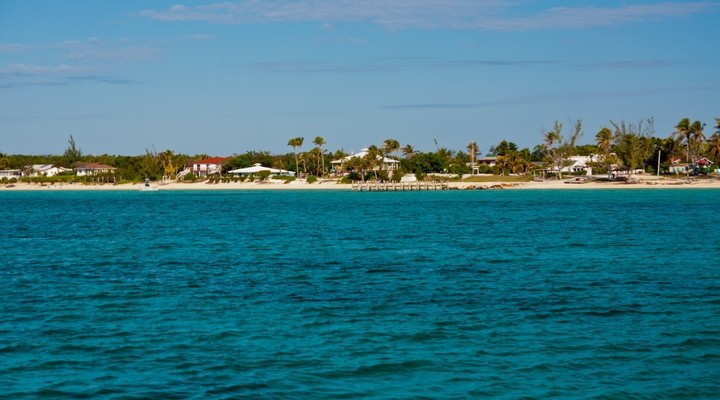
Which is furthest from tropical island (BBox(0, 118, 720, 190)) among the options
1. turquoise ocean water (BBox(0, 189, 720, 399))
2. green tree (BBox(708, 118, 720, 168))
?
turquoise ocean water (BBox(0, 189, 720, 399))

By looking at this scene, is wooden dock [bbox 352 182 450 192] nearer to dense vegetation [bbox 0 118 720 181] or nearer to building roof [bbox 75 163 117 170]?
dense vegetation [bbox 0 118 720 181]

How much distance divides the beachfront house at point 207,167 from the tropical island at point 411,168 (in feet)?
0.89

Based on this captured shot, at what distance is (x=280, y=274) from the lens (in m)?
28.7

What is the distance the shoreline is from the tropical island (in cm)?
22

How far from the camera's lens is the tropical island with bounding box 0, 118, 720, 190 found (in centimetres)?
13375

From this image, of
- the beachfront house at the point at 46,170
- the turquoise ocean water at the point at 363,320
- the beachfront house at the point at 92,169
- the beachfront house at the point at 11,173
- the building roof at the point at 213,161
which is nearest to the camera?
the turquoise ocean water at the point at 363,320

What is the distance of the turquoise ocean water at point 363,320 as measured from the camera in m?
14.7

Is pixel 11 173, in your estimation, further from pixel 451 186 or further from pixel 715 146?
pixel 715 146

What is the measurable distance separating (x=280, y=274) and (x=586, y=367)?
14685 millimetres

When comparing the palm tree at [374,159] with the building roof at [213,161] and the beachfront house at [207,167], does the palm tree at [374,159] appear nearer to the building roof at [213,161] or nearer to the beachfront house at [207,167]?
the beachfront house at [207,167]

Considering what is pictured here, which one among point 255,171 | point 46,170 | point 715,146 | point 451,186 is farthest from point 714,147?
point 46,170

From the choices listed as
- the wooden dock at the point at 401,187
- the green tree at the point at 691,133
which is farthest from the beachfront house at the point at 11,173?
the green tree at the point at 691,133

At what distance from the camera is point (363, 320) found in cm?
1977

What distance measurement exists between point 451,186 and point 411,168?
25.6 metres
